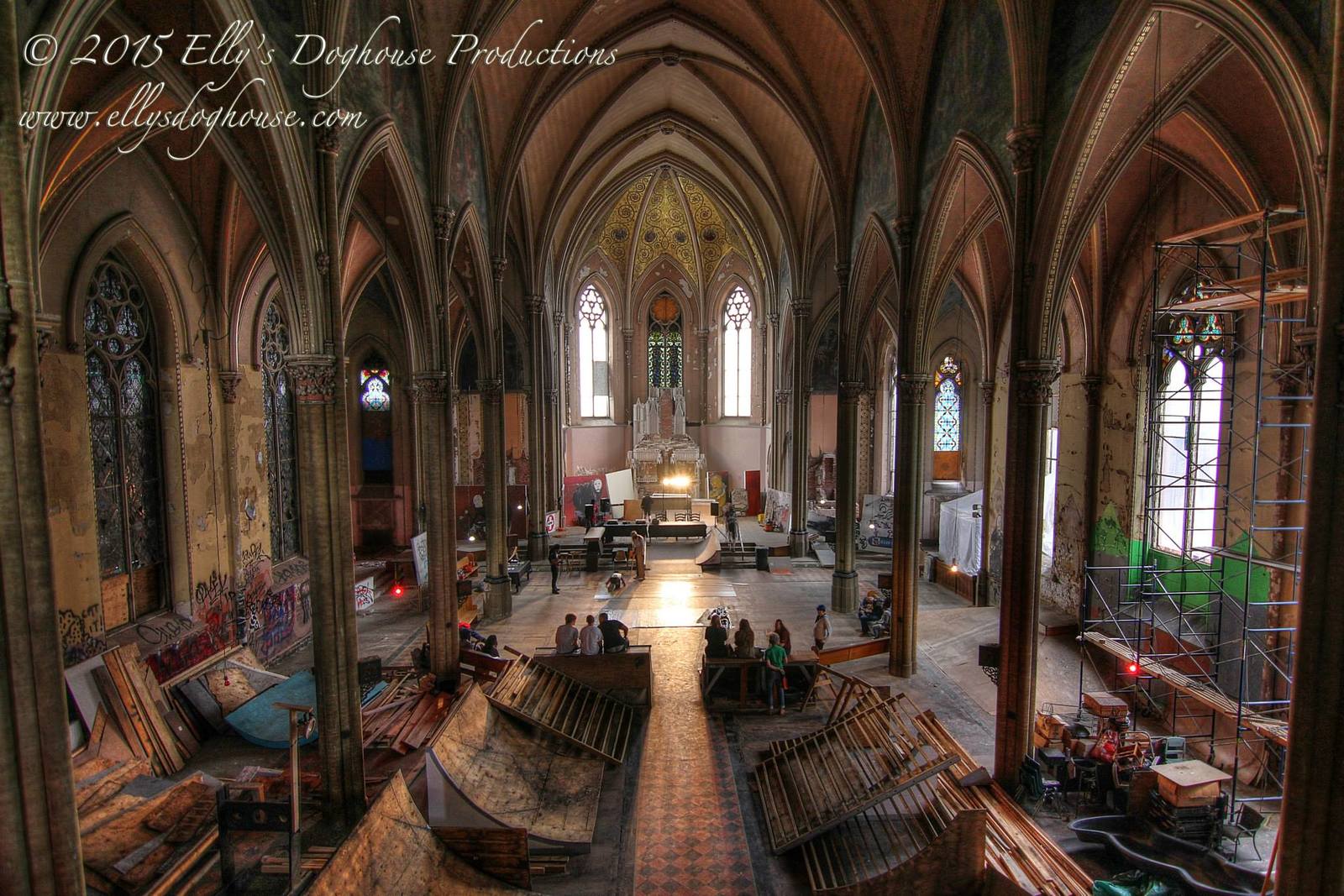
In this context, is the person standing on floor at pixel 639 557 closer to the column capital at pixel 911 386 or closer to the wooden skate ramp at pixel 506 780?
the column capital at pixel 911 386

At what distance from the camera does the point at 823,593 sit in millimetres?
18891

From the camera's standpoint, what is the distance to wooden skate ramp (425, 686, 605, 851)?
803cm

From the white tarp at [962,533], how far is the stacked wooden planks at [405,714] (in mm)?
14045

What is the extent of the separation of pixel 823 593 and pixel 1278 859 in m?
13.9

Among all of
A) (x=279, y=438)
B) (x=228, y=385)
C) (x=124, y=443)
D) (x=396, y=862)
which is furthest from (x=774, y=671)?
(x=279, y=438)

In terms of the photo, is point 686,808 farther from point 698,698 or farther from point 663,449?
point 663,449

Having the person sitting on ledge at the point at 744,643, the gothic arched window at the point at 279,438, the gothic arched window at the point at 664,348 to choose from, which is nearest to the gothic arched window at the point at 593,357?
the gothic arched window at the point at 664,348

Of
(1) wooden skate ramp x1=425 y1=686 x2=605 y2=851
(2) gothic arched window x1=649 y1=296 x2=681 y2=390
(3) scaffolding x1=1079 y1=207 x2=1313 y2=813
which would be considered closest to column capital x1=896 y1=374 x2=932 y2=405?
(3) scaffolding x1=1079 y1=207 x2=1313 y2=813

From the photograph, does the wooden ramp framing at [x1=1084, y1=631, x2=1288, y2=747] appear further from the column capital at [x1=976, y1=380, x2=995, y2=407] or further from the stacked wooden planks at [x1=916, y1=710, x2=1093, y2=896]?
the column capital at [x1=976, y1=380, x2=995, y2=407]

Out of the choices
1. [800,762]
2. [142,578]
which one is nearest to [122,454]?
[142,578]

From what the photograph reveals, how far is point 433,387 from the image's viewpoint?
1315cm

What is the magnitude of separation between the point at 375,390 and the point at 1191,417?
2340 cm

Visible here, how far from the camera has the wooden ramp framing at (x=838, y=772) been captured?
830 centimetres

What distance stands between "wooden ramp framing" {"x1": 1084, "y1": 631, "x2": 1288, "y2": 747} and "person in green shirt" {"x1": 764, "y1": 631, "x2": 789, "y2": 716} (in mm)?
5032
